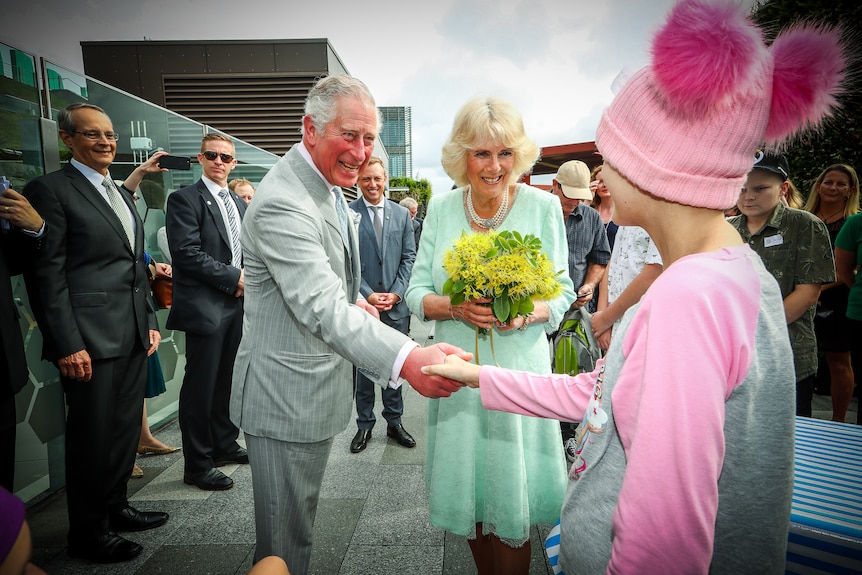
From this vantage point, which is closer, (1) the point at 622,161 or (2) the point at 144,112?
(1) the point at 622,161

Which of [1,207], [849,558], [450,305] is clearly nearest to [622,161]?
[450,305]

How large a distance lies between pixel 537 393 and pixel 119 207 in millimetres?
3080

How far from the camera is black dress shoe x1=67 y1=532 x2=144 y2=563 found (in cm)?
284

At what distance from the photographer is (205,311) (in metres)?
3.84

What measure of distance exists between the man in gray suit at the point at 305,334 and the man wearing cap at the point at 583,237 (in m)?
3.12

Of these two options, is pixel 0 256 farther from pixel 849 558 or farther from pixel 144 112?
pixel 849 558

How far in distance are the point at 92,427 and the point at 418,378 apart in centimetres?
247

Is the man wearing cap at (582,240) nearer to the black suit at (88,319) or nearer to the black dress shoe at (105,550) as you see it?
the black dress shoe at (105,550)

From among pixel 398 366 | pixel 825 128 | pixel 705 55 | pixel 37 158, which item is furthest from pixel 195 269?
pixel 825 128

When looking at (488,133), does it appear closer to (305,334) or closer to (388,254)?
(305,334)

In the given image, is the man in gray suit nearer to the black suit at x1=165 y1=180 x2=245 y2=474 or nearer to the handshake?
the handshake

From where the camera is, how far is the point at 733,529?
1.01 m

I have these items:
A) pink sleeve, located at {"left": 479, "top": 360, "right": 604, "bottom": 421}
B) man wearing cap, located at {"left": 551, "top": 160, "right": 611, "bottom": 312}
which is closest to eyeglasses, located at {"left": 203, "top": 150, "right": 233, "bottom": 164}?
man wearing cap, located at {"left": 551, "top": 160, "right": 611, "bottom": 312}

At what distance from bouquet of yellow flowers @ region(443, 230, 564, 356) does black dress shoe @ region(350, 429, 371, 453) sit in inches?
112
